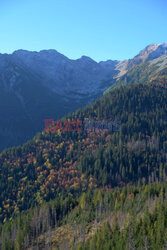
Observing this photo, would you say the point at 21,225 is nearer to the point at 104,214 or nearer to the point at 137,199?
the point at 104,214

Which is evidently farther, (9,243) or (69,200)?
(69,200)

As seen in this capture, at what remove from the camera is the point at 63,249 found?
103 meters

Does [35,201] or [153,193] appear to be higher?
[153,193]

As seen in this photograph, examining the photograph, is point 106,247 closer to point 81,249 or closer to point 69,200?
point 81,249

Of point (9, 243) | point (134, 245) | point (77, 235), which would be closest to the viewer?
point (134, 245)

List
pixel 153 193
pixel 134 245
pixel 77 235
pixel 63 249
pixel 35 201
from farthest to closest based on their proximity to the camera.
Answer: pixel 35 201 < pixel 153 193 < pixel 77 235 < pixel 63 249 < pixel 134 245

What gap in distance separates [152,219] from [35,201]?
126840 millimetres

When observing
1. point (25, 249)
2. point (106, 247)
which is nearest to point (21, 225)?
point (25, 249)

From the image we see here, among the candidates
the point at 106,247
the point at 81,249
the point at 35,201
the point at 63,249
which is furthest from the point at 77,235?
the point at 35,201

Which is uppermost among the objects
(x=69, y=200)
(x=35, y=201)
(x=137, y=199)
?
(x=137, y=199)

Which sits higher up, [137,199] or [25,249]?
[137,199]

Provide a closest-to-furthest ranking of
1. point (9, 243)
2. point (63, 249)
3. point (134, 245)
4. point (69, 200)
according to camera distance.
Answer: point (134, 245) < point (63, 249) < point (9, 243) < point (69, 200)

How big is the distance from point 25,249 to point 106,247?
49185 millimetres

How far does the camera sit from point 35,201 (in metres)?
199
